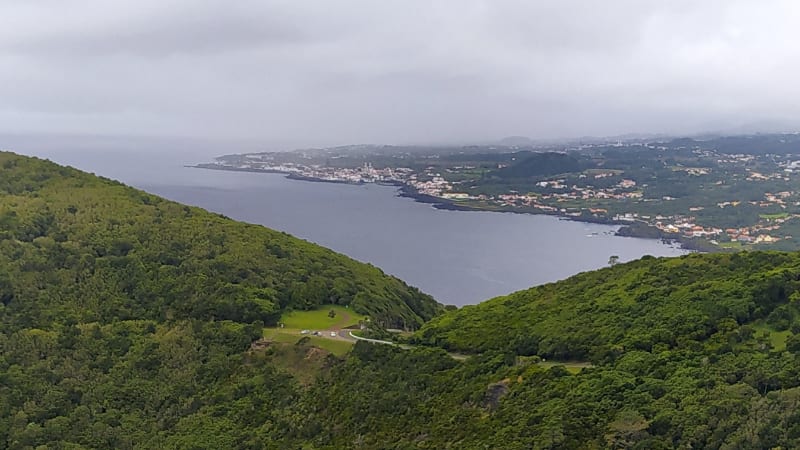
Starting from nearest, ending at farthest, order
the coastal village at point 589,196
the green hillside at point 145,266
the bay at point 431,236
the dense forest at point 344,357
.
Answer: the dense forest at point 344,357 → the green hillside at point 145,266 → the bay at point 431,236 → the coastal village at point 589,196

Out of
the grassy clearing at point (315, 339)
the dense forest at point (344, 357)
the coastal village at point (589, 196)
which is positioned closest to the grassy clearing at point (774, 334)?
the dense forest at point (344, 357)

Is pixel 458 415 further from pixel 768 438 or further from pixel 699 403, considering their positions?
pixel 768 438

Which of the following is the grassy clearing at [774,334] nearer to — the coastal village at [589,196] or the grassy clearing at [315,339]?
the grassy clearing at [315,339]

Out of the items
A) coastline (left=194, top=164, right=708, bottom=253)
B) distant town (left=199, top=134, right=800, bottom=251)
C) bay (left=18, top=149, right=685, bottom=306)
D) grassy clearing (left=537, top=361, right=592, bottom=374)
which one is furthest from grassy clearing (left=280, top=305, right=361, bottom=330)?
distant town (left=199, top=134, right=800, bottom=251)

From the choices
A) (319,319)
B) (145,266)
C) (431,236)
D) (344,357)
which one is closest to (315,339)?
(344,357)

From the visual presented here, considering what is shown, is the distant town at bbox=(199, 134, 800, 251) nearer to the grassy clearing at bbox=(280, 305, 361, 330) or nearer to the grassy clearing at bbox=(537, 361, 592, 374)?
the grassy clearing at bbox=(280, 305, 361, 330)

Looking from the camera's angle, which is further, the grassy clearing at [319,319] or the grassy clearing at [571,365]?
the grassy clearing at [319,319]
